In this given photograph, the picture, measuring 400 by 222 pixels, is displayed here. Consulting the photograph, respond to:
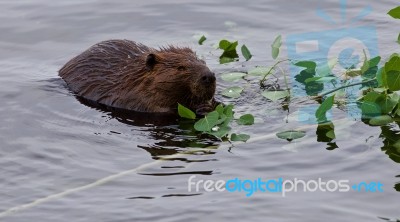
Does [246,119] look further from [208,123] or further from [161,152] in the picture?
[161,152]

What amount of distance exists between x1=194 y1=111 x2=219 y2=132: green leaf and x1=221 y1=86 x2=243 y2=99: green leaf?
67 cm

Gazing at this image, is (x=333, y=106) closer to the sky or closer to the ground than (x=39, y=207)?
closer to the sky

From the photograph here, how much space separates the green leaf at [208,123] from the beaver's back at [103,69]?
3.61ft

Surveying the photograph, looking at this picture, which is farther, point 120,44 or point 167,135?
point 120,44

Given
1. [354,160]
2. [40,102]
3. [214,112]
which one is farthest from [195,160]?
[40,102]

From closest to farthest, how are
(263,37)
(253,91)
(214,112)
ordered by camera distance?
(214,112)
(253,91)
(263,37)

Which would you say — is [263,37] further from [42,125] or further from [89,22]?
[42,125]

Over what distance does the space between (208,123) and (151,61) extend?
0.99 metres

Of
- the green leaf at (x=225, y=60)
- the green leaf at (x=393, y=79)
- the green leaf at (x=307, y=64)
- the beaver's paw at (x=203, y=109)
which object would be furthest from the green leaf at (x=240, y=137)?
the green leaf at (x=225, y=60)

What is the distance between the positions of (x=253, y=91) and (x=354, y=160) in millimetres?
1503

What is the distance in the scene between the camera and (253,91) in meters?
7.36

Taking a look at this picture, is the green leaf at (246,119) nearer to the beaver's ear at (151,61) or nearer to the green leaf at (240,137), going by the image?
the green leaf at (240,137)

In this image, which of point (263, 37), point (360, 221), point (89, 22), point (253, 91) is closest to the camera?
point (360, 221)

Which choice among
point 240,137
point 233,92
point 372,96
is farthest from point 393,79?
point 233,92
